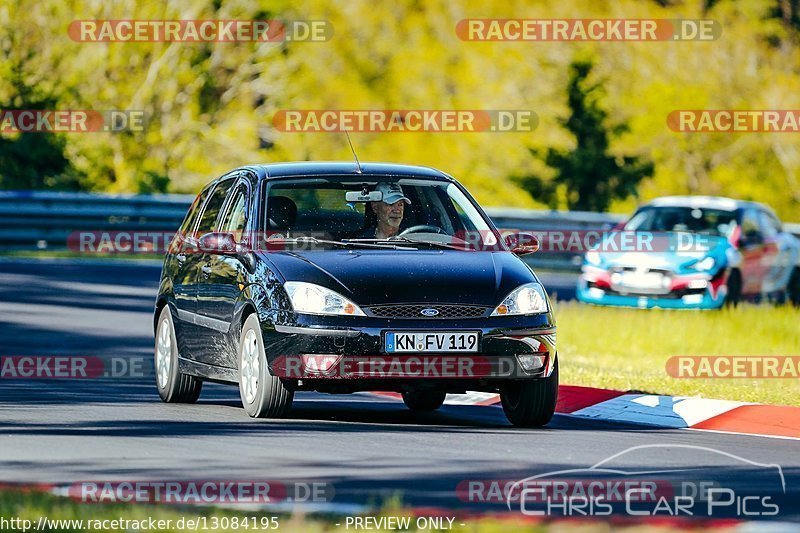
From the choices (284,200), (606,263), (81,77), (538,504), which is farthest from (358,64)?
(538,504)

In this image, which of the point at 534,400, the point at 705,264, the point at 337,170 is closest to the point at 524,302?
the point at 534,400

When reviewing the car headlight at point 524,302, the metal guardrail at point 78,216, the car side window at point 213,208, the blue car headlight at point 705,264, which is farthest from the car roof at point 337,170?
the metal guardrail at point 78,216

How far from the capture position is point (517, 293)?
1118 centimetres

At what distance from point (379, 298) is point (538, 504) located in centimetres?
319

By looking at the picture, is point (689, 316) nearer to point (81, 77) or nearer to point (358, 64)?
point (81, 77)

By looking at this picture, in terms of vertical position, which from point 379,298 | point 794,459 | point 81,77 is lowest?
point 794,459

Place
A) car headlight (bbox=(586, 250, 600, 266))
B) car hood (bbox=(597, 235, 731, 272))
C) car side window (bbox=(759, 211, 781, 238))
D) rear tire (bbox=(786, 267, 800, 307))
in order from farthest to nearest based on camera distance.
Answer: rear tire (bbox=(786, 267, 800, 307)) < car side window (bbox=(759, 211, 781, 238)) < car headlight (bbox=(586, 250, 600, 266)) < car hood (bbox=(597, 235, 731, 272))

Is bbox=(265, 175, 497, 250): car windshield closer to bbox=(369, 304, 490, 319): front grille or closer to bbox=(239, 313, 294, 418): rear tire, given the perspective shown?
bbox=(239, 313, 294, 418): rear tire

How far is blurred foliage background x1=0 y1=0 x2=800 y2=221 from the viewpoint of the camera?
42.9 m

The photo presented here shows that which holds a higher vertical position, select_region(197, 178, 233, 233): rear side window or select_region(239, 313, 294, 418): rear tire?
select_region(197, 178, 233, 233): rear side window

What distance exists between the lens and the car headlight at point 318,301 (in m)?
10.9

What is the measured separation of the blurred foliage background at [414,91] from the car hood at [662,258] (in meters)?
16.0

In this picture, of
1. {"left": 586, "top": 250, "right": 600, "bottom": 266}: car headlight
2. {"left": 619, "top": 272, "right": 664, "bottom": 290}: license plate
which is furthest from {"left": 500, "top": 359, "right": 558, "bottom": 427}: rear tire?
{"left": 586, "top": 250, "right": 600, "bottom": 266}: car headlight

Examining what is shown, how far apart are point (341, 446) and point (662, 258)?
1306cm
